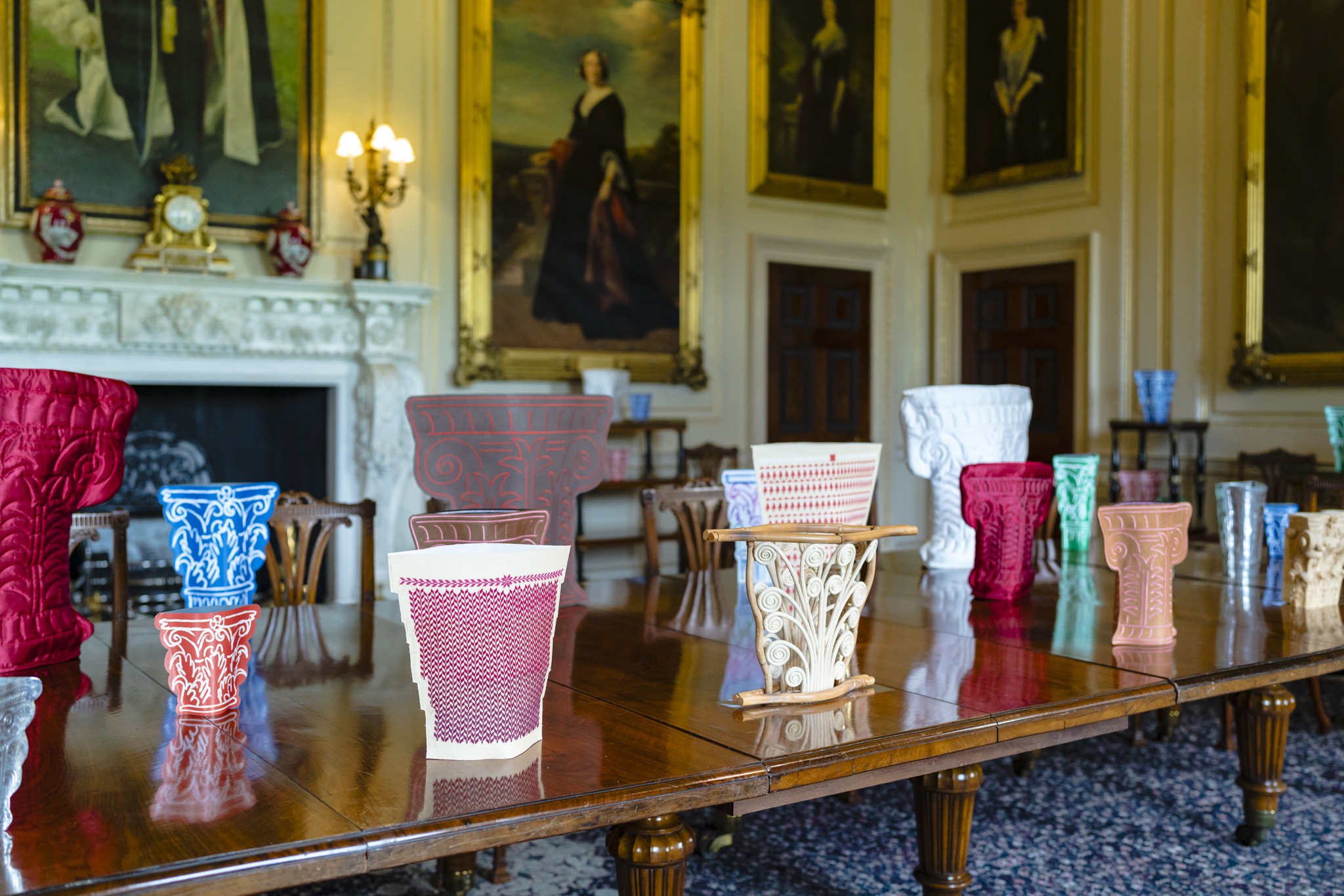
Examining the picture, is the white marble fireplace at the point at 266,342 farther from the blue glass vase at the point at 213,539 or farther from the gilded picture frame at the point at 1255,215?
the gilded picture frame at the point at 1255,215

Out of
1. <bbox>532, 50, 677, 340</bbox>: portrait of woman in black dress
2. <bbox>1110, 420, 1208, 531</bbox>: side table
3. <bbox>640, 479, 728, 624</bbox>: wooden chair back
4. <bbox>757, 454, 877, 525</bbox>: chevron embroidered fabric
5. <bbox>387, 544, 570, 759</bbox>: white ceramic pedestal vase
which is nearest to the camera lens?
<bbox>387, 544, 570, 759</bbox>: white ceramic pedestal vase

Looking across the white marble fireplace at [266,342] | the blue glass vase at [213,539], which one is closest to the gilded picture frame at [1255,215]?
the white marble fireplace at [266,342]

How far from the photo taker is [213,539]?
191cm

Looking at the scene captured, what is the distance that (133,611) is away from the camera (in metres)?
5.48

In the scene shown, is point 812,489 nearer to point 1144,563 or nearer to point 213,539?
point 1144,563

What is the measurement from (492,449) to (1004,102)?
19.6 ft

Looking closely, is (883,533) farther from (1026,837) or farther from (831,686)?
(1026,837)

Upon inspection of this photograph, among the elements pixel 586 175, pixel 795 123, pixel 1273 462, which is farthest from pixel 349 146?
pixel 1273 462

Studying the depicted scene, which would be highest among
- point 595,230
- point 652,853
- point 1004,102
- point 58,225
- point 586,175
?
point 1004,102

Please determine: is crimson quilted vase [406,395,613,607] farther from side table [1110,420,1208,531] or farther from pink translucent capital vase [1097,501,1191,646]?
side table [1110,420,1208,531]

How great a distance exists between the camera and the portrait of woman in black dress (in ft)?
20.9

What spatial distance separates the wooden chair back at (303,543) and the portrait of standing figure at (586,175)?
3.52 m

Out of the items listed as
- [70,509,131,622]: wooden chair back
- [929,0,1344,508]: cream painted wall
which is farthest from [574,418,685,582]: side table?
[70,509,131,622]: wooden chair back

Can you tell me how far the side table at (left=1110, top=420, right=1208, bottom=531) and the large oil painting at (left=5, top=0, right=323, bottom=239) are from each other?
14.8ft
